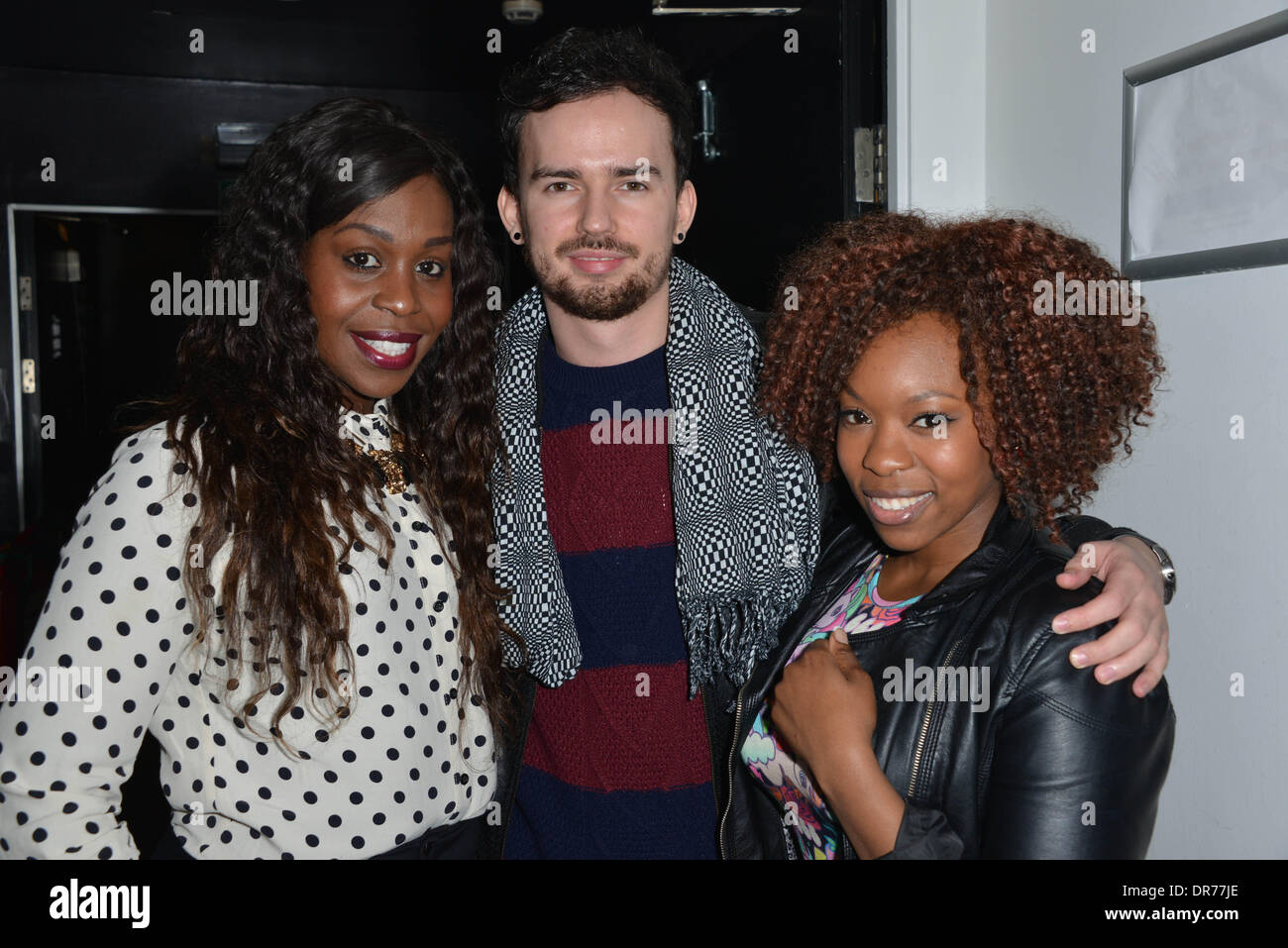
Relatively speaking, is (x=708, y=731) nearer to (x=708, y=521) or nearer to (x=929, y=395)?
(x=708, y=521)

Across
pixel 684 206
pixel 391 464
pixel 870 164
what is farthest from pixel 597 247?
pixel 870 164

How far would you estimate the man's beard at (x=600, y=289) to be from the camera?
1790 mm

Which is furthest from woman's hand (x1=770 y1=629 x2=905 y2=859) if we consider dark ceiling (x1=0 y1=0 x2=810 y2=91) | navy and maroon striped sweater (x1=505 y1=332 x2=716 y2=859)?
dark ceiling (x1=0 y1=0 x2=810 y2=91)

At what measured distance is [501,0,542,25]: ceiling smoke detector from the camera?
14.3 ft

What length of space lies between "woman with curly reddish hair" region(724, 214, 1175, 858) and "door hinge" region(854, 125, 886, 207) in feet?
2.40

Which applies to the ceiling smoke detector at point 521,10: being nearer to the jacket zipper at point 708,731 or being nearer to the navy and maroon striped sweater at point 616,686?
the navy and maroon striped sweater at point 616,686

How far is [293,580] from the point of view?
1302 mm

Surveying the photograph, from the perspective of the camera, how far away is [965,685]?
3.96 feet

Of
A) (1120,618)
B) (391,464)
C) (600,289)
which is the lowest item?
(1120,618)

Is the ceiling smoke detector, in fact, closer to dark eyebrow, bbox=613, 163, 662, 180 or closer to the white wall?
the white wall

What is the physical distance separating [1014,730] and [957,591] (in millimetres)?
217

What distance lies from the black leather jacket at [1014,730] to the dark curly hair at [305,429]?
679 mm

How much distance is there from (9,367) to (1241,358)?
6.17 meters
